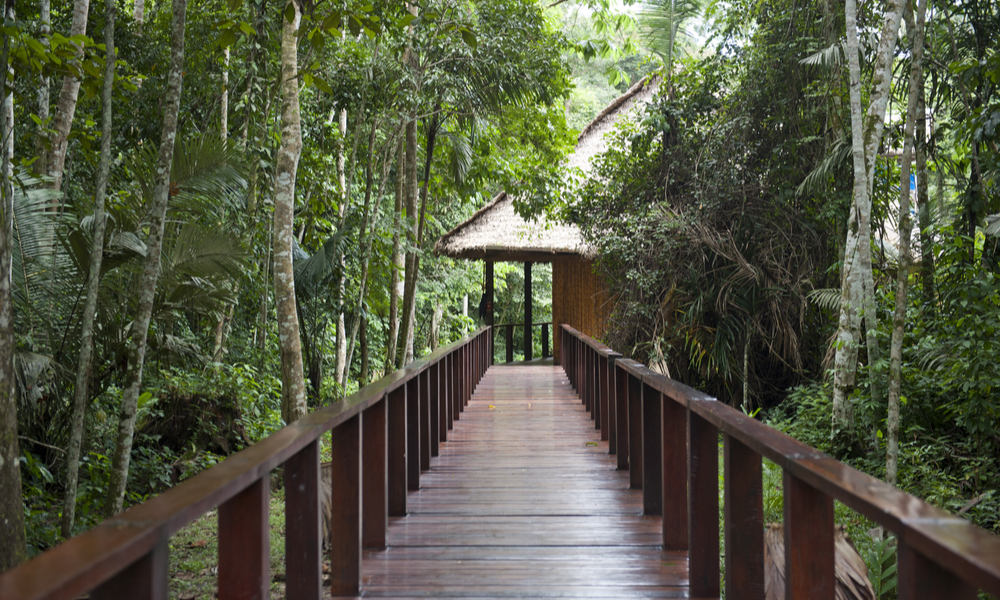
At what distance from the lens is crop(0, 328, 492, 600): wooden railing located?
92cm

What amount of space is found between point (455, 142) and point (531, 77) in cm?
160

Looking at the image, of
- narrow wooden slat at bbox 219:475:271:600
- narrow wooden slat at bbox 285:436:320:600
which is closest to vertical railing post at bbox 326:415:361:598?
narrow wooden slat at bbox 285:436:320:600

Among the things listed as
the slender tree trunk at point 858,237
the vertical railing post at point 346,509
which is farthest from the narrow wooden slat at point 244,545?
the slender tree trunk at point 858,237

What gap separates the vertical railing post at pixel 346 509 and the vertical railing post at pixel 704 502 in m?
1.12

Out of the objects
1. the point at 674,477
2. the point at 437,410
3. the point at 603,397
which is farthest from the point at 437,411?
the point at 674,477

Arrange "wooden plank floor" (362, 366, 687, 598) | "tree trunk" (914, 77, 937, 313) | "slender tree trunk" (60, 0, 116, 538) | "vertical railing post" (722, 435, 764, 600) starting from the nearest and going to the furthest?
"vertical railing post" (722, 435, 764, 600) → "wooden plank floor" (362, 366, 687, 598) → "slender tree trunk" (60, 0, 116, 538) → "tree trunk" (914, 77, 937, 313)

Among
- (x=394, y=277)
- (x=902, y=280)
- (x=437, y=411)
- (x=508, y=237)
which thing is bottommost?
(x=437, y=411)

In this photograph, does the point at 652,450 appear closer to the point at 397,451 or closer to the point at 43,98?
the point at 397,451

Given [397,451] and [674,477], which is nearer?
[674,477]

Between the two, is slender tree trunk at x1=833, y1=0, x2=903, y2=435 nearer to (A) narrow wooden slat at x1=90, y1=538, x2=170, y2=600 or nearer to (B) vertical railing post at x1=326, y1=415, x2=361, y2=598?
(B) vertical railing post at x1=326, y1=415, x2=361, y2=598

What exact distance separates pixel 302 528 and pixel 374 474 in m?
0.90

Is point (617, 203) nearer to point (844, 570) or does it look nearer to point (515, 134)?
point (515, 134)

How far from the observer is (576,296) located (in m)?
12.3

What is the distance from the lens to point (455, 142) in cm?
922
